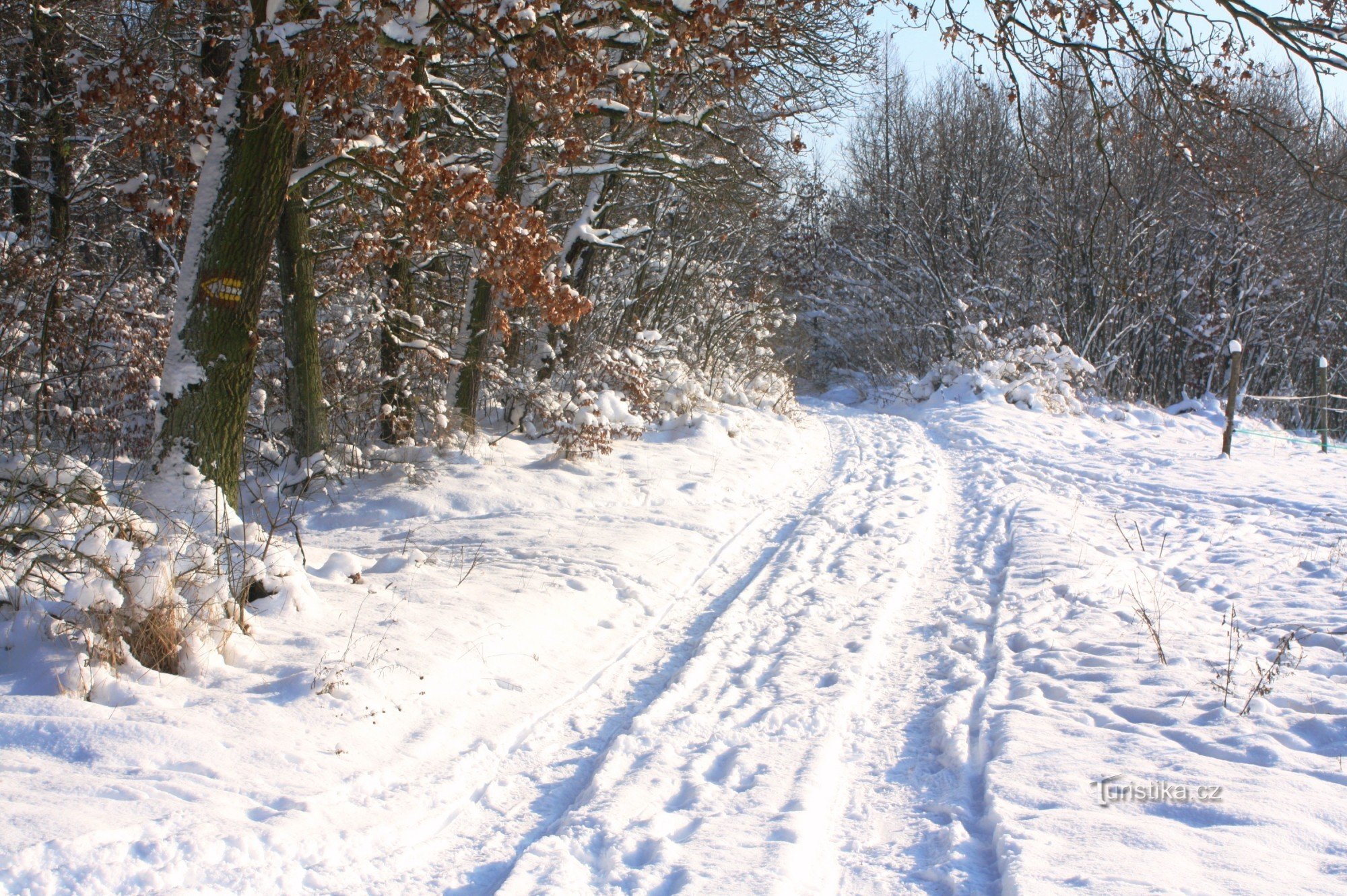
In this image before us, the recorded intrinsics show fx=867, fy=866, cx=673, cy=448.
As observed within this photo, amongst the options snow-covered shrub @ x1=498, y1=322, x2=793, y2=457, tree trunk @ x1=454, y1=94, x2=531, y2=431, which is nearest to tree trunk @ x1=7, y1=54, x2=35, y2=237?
tree trunk @ x1=454, y1=94, x2=531, y2=431

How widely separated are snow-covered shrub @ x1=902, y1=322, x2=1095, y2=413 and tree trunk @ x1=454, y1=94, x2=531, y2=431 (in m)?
13.0

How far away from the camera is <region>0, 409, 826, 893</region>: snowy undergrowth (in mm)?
3049

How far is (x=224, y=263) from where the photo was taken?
554cm

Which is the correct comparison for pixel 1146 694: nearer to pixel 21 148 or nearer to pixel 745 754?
pixel 745 754

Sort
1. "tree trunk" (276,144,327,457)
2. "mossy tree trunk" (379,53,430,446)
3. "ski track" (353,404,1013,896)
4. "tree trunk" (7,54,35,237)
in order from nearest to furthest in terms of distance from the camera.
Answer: "ski track" (353,404,1013,896) < "tree trunk" (276,144,327,457) < "mossy tree trunk" (379,53,430,446) < "tree trunk" (7,54,35,237)

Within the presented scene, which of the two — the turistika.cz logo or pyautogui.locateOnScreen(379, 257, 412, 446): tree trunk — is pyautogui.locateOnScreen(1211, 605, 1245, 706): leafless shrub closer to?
the turistika.cz logo

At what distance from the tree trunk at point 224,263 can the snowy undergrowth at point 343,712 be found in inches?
51.2

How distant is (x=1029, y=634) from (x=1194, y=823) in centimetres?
231

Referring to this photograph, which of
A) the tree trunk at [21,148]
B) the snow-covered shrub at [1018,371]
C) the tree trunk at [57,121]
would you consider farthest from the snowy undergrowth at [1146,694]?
the tree trunk at [21,148]

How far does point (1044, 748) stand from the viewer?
13.2 ft

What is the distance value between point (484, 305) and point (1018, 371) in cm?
1441

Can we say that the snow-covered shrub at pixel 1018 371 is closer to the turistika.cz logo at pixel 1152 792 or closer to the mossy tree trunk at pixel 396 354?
the mossy tree trunk at pixel 396 354

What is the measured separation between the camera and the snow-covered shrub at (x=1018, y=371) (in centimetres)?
1925

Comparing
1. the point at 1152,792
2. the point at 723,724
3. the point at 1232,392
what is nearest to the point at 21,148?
the point at 723,724
